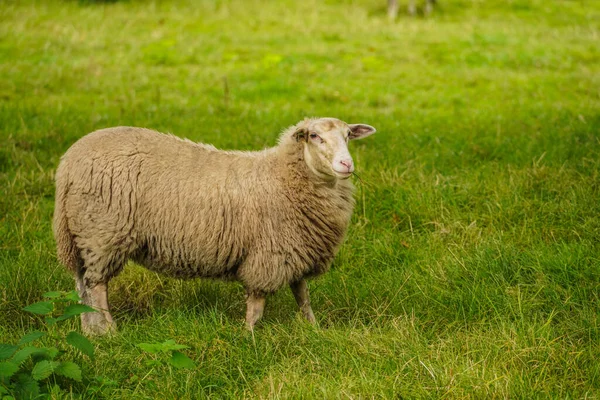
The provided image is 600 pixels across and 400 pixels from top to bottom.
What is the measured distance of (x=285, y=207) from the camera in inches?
173

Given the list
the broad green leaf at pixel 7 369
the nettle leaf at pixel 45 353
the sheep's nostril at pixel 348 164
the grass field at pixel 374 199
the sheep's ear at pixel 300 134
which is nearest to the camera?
the broad green leaf at pixel 7 369

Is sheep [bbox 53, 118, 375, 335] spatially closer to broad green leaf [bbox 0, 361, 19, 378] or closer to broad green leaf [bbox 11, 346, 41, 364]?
broad green leaf [bbox 11, 346, 41, 364]

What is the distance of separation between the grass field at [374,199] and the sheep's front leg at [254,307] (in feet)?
0.43

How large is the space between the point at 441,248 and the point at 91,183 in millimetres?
2406

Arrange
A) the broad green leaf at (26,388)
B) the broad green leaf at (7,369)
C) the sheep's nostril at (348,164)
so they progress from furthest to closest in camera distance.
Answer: the sheep's nostril at (348,164) < the broad green leaf at (26,388) < the broad green leaf at (7,369)

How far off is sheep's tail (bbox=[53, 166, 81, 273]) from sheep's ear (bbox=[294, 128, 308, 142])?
142cm

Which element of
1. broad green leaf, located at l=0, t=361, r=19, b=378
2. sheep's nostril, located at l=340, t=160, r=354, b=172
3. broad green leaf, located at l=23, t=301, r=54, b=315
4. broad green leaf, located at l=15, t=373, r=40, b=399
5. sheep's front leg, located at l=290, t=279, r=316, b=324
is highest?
sheep's nostril, located at l=340, t=160, r=354, b=172

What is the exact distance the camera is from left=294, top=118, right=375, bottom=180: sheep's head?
161 inches

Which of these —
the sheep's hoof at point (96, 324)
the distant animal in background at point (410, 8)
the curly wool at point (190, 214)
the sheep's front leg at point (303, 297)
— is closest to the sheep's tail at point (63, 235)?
the curly wool at point (190, 214)

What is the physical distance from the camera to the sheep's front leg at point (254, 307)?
169 inches

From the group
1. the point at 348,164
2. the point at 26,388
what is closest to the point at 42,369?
the point at 26,388

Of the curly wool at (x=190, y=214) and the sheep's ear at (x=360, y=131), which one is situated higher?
the sheep's ear at (x=360, y=131)

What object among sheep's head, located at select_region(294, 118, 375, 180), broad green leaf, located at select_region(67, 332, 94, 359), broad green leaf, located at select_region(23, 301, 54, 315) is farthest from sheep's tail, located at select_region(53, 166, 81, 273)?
sheep's head, located at select_region(294, 118, 375, 180)

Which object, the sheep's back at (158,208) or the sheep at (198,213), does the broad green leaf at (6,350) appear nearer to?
the sheep at (198,213)
